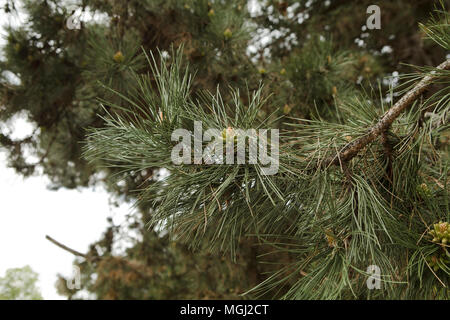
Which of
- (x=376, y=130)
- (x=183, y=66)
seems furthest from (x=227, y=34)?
(x=376, y=130)

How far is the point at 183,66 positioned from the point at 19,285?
1.66 meters

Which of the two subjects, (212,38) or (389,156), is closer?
(389,156)

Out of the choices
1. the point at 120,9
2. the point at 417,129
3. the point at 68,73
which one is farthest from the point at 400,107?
the point at 68,73

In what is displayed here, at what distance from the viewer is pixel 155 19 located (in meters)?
1.59

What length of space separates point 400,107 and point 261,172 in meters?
0.29

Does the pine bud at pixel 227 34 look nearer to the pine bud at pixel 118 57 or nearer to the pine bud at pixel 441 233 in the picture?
the pine bud at pixel 118 57

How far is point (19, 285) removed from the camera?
216cm

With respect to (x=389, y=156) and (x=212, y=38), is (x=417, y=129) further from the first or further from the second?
(x=212, y=38)

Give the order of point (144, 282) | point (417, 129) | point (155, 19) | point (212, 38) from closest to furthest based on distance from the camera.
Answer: point (417, 129)
point (212, 38)
point (155, 19)
point (144, 282)

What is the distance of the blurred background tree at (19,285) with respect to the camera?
6.75ft

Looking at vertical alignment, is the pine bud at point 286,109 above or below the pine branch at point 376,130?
above
